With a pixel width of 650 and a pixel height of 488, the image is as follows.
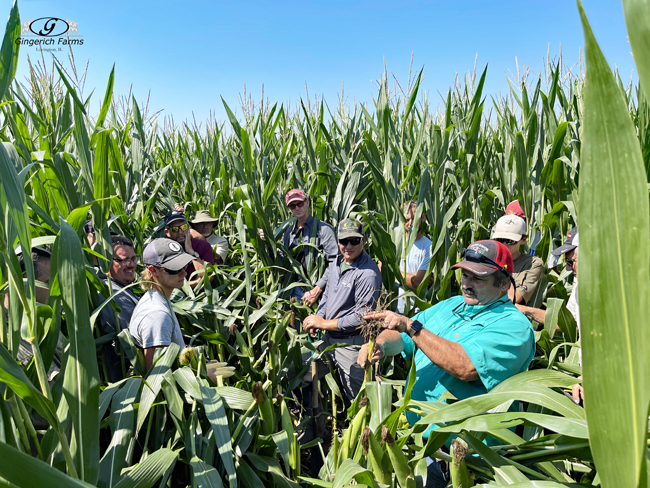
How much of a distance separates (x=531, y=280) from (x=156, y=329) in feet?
6.68

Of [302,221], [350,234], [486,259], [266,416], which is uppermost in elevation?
[302,221]

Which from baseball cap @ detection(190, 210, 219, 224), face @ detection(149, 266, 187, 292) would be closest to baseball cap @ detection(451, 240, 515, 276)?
face @ detection(149, 266, 187, 292)

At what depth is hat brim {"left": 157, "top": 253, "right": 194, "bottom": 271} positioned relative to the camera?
2.12 m

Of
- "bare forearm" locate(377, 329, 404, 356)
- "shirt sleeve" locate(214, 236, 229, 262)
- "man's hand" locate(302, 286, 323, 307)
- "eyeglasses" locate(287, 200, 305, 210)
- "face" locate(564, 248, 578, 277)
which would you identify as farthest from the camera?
"shirt sleeve" locate(214, 236, 229, 262)

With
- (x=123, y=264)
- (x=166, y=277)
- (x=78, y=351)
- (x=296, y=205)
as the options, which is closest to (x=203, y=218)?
(x=296, y=205)

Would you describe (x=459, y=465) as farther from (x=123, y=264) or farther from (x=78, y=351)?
(x=123, y=264)

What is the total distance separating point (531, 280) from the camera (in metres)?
2.54

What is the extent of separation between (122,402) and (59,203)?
0.99 metres

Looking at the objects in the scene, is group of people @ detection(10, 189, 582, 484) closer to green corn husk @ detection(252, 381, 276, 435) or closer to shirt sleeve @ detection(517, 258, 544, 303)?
shirt sleeve @ detection(517, 258, 544, 303)

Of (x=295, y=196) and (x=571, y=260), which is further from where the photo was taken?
(x=295, y=196)

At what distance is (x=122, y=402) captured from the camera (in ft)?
4.00

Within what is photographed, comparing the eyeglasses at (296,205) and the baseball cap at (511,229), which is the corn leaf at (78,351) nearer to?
the baseball cap at (511,229)

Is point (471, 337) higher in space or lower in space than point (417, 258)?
lower

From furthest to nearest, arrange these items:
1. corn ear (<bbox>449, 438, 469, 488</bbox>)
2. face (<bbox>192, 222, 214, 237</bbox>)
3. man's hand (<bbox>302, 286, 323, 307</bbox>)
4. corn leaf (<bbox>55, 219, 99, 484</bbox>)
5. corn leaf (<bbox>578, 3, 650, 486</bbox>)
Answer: face (<bbox>192, 222, 214, 237</bbox>) < man's hand (<bbox>302, 286, 323, 307</bbox>) < corn ear (<bbox>449, 438, 469, 488</bbox>) < corn leaf (<bbox>55, 219, 99, 484</bbox>) < corn leaf (<bbox>578, 3, 650, 486</bbox>)
